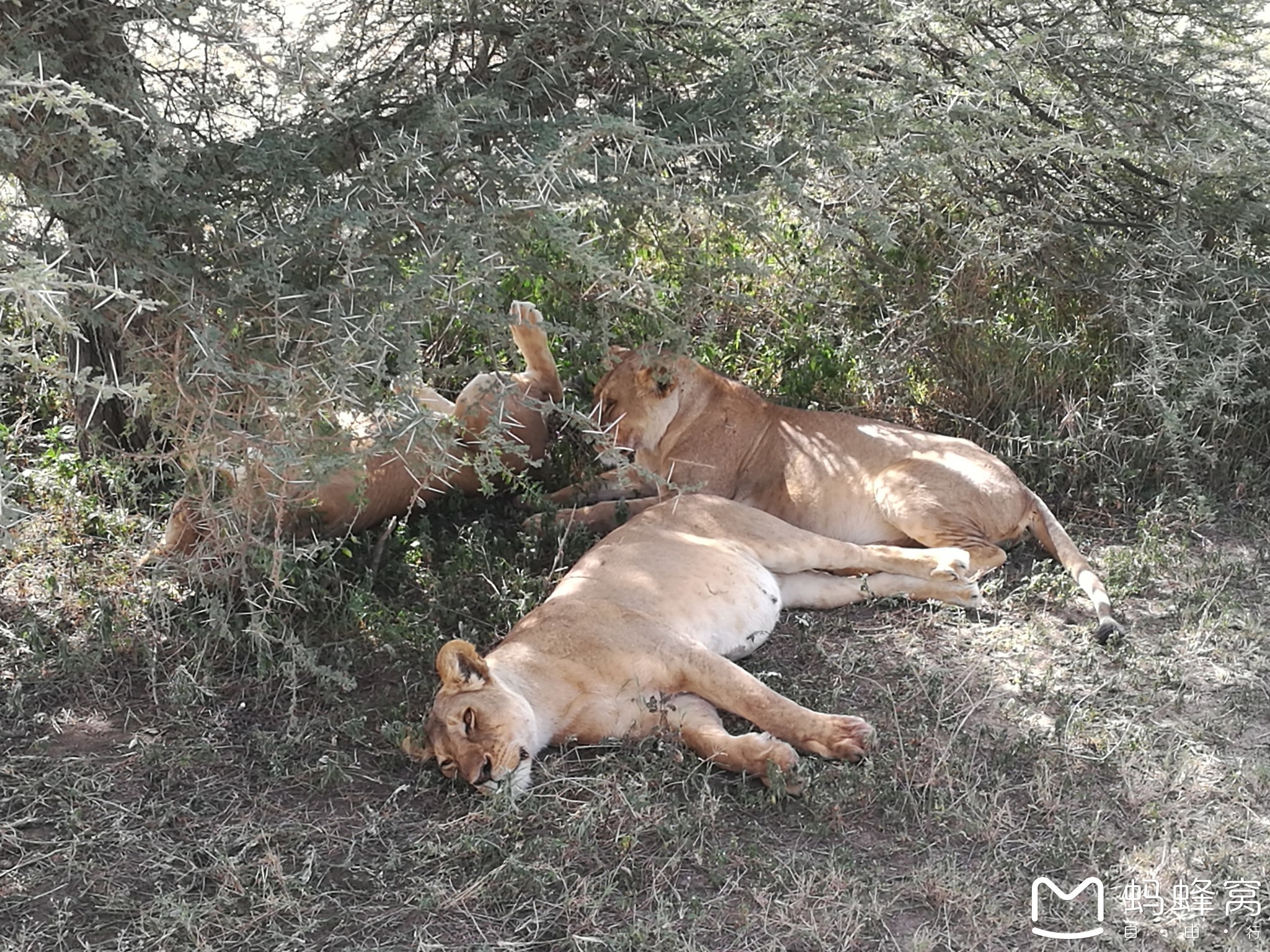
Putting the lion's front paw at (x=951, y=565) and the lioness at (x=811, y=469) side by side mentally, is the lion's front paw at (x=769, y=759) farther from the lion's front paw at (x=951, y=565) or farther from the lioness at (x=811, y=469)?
the lioness at (x=811, y=469)

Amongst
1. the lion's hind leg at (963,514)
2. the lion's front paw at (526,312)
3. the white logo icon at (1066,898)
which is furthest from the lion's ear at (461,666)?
the lion's hind leg at (963,514)

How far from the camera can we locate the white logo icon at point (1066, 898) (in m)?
3.35

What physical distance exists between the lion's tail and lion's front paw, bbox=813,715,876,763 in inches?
41.8

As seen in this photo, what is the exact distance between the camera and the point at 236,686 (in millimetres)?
4566

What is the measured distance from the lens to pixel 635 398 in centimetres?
559

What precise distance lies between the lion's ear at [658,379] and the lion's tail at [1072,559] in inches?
56.2

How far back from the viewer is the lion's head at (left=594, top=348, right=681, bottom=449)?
18.3ft

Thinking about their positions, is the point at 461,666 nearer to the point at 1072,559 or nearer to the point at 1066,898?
the point at 1066,898

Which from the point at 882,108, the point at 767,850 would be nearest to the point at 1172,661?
the point at 767,850

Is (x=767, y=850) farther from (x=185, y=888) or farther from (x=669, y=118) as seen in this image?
(x=669, y=118)

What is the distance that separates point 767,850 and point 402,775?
1.09 metres

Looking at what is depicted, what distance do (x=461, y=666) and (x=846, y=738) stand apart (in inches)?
43.7

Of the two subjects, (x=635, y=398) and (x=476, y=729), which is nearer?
(x=476, y=729)

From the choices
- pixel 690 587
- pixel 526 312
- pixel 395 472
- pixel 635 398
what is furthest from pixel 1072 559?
pixel 395 472
